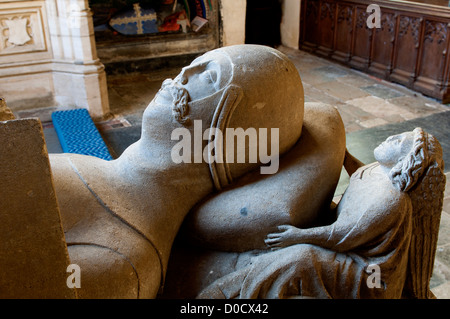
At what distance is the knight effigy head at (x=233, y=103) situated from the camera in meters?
1.82

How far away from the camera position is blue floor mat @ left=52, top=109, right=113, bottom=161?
14.7ft

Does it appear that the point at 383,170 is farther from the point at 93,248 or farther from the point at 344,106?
the point at 344,106

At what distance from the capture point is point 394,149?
180 centimetres

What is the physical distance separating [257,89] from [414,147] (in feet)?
2.02

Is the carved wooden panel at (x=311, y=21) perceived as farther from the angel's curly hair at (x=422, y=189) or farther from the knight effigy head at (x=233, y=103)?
the angel's curly hair at (x=422, y=189)

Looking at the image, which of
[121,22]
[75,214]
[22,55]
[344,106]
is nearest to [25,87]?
[22,55]

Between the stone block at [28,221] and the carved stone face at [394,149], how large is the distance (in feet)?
3.96

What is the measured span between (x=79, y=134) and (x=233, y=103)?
3.46 meters

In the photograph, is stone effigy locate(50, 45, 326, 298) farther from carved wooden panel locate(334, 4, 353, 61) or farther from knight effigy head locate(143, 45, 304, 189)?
carved wooden panel locate(334, 4, 353, 61)

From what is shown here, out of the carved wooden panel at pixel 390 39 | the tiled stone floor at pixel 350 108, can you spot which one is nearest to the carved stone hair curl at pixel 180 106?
the tiled stone floor at pixel 350 108

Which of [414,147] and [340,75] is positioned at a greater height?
[414,147]

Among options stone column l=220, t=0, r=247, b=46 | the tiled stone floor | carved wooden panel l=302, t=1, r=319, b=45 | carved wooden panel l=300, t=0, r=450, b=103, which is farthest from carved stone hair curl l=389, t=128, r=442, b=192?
carved wooden panel l=302, t=1, r=319, b=45

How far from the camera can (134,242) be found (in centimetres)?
174

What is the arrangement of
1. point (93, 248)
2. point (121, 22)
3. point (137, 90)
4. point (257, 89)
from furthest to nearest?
point (121, 22) < point (137, 90) < point (257, 89) < point (93, 248)
